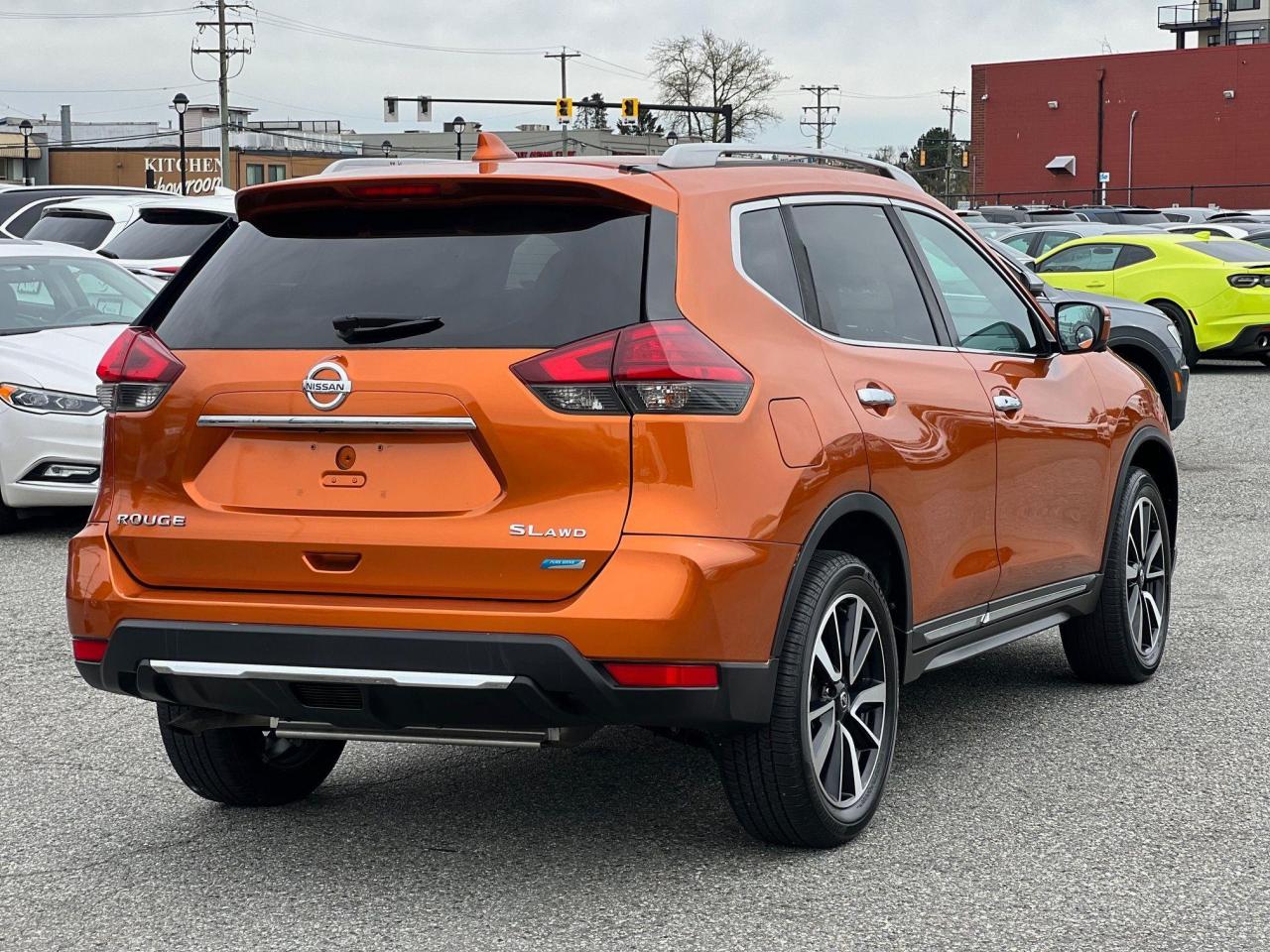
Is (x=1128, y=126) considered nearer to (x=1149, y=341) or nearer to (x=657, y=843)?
→ (x=1149, y=341)

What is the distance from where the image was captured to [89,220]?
1698cm

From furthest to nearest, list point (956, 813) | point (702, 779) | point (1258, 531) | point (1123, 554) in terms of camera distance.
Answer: point (1258, 531), point (1123, 554), point (702, 779), point (956, 813)

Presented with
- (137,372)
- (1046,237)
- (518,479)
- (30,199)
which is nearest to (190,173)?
(1046,237)

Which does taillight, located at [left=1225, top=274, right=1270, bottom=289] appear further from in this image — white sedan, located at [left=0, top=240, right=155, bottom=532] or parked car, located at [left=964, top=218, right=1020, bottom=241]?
white sedan, located at [left=0, top=240, right=155, bottom=532]

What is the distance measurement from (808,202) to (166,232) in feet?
40.8

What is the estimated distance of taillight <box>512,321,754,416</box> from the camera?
4.15 metres

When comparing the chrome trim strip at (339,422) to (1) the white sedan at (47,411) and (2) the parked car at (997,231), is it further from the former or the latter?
(2) the parked car at (997,231)

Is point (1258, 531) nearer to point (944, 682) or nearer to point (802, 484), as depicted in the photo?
point (944, 682)

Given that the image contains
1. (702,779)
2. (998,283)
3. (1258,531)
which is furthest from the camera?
(1258,531)

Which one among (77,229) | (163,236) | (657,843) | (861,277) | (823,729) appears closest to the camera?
(823,729)

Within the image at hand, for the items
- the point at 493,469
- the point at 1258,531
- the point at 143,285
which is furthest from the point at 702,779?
the point at 143,285

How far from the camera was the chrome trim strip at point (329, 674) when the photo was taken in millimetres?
4082

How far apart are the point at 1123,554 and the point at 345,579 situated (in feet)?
11.2

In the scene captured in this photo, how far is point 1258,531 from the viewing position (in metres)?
10.5
